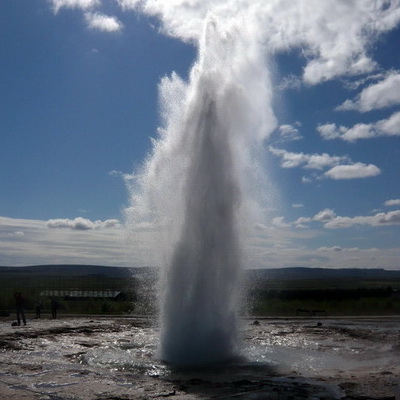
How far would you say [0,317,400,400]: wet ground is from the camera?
1109cm

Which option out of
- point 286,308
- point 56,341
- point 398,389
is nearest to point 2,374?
point 56,341

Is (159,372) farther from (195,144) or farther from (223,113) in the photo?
(223,113)

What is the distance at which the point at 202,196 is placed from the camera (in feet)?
56.3

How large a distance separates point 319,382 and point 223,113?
31.5ft

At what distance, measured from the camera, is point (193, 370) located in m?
13.9

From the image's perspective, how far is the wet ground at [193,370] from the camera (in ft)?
36.4

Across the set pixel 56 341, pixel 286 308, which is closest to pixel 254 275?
pixel 56 341

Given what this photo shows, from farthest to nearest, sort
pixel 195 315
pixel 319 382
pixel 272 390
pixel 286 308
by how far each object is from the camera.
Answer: pixel 286 308
pixel 195 315
pixel 319 382
pixel 272 390

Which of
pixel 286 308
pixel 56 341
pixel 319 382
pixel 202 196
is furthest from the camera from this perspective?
pixel 286 308

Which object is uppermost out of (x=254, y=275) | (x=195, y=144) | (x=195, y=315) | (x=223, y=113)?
(x=223, y=113)

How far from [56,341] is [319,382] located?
10.3m

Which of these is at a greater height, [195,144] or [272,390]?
[195,144]

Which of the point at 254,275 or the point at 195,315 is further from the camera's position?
the point at 254,275

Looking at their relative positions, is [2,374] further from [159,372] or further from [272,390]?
[272,390]
